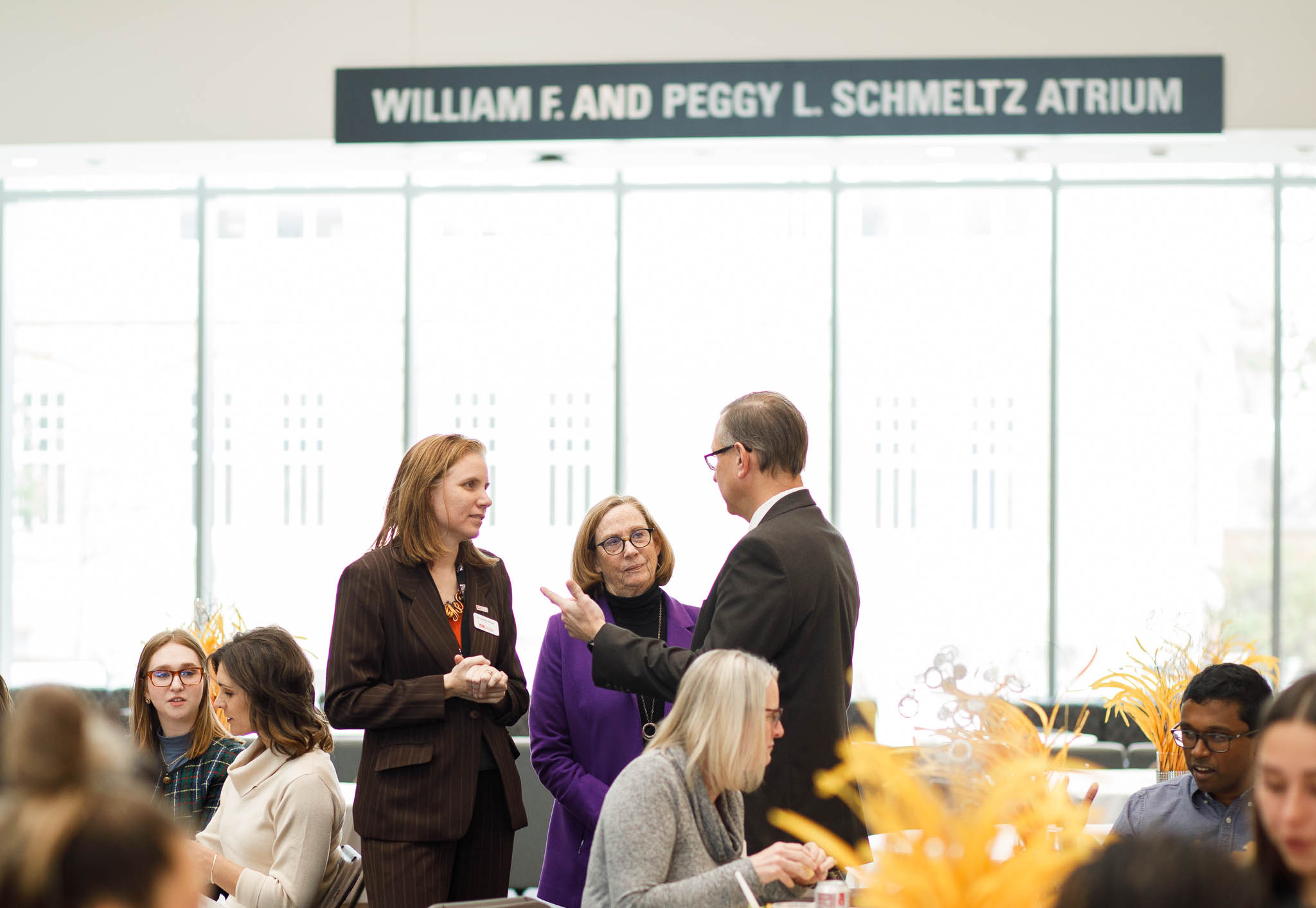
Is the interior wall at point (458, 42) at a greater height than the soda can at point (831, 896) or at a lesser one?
greater

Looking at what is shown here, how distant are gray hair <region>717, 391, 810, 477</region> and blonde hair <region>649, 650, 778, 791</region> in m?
0.49

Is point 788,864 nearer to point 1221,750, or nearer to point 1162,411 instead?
point 1221,750

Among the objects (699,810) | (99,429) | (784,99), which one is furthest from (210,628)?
(699,810)

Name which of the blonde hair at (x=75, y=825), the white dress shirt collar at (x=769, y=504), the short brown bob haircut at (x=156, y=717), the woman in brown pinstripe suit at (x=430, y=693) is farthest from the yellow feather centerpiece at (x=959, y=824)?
the short brown bob haircut at (x=156, y=717)

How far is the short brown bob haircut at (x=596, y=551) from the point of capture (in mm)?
3359

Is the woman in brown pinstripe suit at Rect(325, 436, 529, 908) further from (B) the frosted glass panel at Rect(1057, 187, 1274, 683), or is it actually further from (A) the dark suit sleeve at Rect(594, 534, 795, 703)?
(B) the frosted glass panel at Rect(1057, 187, 1274, 683)

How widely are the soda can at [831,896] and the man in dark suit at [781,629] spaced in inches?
13.8

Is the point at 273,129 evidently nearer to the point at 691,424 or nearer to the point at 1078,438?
the point at 691,424

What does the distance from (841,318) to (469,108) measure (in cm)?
309

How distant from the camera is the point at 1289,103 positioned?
519cm

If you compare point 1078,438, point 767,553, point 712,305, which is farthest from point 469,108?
point 1078,438

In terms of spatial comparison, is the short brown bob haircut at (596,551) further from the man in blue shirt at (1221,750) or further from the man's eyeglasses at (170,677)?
the man in blue shirt at (1221,750)

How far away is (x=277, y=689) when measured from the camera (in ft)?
9.88

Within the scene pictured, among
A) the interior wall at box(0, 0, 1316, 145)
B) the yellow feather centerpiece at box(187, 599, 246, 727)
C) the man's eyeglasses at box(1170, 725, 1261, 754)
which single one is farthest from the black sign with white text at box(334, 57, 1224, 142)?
the man's eyeglasses at box(1170, 725, 1261, 754)
